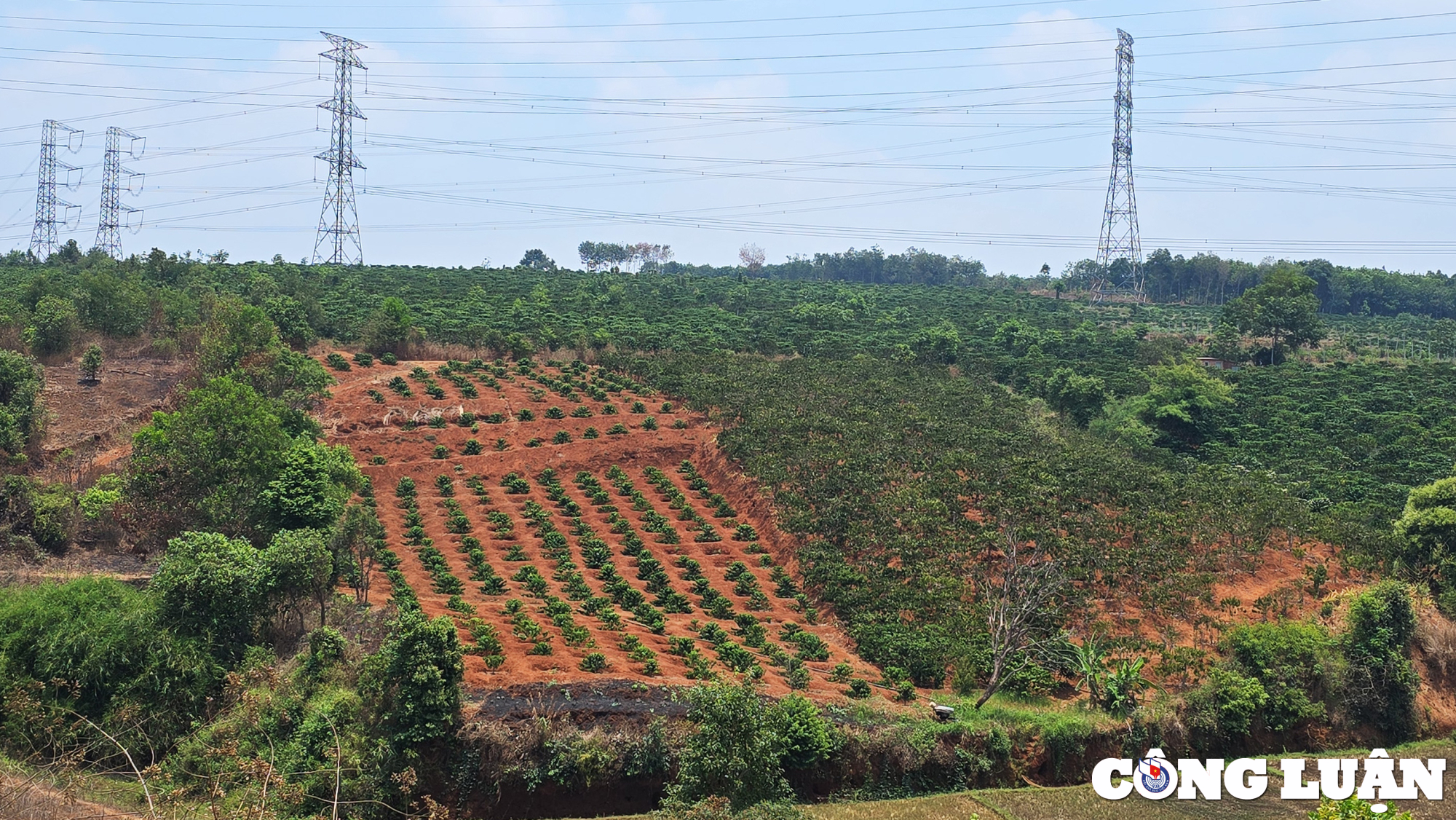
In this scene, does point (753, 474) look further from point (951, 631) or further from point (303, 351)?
point (303, 351)

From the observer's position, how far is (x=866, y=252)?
161 m

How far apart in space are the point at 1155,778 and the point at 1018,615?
539cm

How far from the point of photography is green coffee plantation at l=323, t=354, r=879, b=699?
2839 cm

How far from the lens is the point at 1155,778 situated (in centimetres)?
2625

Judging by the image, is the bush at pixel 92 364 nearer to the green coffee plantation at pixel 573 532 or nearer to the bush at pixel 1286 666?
the green coffee plantation at pixel 573 532

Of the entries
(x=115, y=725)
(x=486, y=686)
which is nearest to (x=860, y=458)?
(x=486, y=686)

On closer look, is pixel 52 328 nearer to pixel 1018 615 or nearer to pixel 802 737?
pixel 802 737

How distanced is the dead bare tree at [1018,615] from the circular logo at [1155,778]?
390 cm

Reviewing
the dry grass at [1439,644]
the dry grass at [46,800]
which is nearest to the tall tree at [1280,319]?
the dry grass at [1439,644]

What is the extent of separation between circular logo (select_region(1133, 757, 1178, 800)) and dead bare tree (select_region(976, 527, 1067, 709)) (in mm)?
3904

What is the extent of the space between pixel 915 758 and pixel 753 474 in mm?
19884

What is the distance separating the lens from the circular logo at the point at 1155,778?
2584cm

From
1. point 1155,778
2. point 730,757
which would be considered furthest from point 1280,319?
point 730,757

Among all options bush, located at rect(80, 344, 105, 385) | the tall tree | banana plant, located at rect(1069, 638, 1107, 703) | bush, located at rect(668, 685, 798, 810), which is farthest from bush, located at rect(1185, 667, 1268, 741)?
the tall tree
